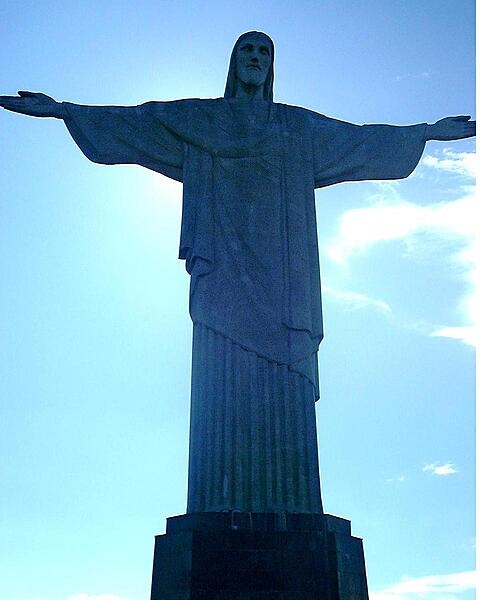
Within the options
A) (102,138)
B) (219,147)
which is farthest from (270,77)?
(102,138)

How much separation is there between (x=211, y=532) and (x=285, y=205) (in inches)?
192

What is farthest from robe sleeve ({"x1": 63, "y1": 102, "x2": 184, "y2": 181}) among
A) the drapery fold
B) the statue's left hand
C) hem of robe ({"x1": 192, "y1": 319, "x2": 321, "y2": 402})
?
the statue's left hand

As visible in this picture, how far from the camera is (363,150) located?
40.4 ft

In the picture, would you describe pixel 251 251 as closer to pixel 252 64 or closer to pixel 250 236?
pixel 250 236

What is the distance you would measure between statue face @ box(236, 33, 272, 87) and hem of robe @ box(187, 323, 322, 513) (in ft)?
14.2

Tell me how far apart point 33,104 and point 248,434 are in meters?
5.83

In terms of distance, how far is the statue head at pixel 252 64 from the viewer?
40.5 feet

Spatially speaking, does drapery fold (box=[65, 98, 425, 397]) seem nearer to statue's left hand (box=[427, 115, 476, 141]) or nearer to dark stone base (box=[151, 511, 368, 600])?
statue's left hand (box=[427, 115, 476, 141])

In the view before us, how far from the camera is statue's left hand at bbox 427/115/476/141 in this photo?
1221 centimetres

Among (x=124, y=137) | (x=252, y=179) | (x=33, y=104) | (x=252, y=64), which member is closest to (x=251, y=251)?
(x=252, y=179)

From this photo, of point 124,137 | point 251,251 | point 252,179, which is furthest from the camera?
point 124,137

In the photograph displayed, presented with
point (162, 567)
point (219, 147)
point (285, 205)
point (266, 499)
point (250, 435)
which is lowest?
point (162, 567)

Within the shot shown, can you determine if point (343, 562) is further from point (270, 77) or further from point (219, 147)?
point (270, 77)

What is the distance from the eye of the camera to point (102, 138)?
1184 cm
